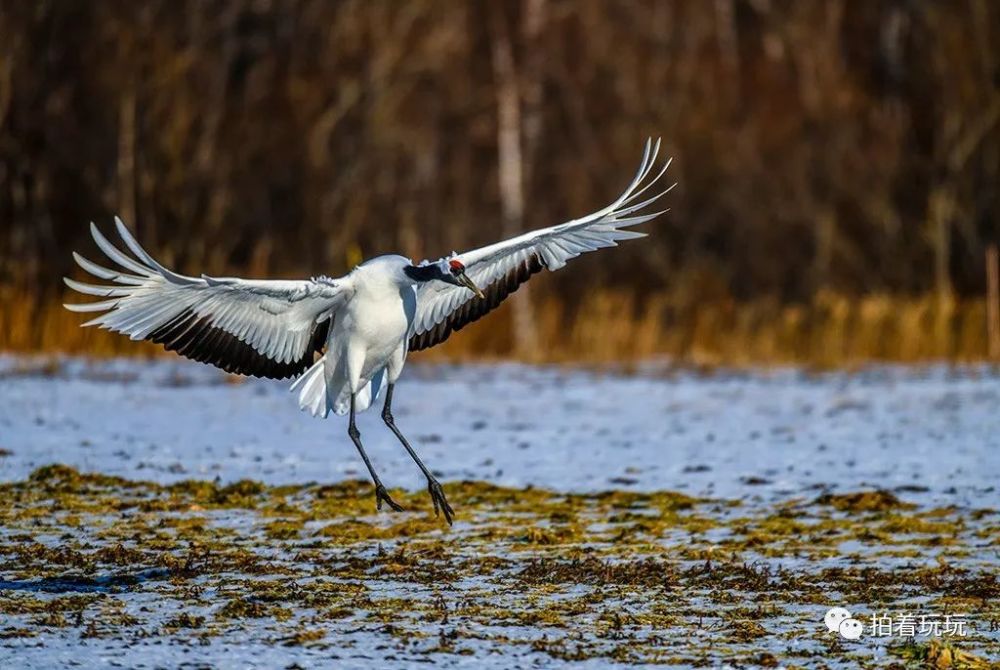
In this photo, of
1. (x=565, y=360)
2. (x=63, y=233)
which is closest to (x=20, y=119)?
(x=63, y=233)

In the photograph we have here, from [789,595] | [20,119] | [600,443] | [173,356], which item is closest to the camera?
[789,595]

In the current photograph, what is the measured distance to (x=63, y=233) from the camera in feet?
72.6

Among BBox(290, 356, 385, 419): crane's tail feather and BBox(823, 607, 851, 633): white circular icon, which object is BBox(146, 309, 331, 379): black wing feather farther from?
BBox(823, 607, 851, 633): white circular icon

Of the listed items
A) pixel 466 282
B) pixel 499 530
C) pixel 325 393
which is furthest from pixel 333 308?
pixel 499 530

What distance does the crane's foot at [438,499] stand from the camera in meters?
8.53

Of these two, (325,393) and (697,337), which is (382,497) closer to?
(325,393)

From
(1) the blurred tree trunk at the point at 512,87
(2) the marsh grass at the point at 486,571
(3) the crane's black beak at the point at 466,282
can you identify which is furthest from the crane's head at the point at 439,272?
(1) the blurred tree trunk at the point at 512,87

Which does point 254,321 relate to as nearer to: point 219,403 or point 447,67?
point 219,403

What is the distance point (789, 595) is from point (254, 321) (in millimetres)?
3422

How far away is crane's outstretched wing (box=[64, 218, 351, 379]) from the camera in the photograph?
25.9 feet

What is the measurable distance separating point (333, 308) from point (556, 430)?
401 centimetres

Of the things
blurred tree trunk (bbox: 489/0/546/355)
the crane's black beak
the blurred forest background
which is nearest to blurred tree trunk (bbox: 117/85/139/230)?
Result: the blurred forest background

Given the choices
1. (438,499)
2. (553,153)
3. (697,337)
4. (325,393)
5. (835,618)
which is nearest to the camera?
(835,618)

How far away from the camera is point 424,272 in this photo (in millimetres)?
8664
